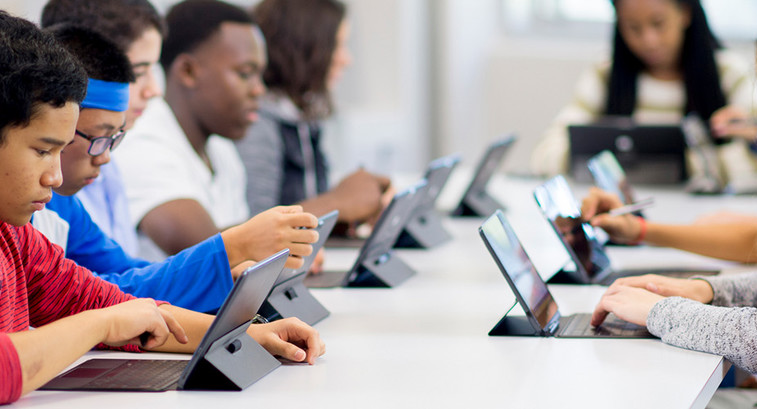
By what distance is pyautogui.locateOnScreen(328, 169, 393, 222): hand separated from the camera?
2365 mm

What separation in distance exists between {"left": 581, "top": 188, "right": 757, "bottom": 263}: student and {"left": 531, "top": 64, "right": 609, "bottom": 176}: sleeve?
1.41 meters

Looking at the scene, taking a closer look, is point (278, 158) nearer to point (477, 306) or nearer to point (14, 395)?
point (477, 306)

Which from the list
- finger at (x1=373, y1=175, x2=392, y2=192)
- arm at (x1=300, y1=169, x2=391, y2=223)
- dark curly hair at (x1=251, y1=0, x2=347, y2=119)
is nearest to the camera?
arm at (x1=300, y1=169, x2=391, y2=223)

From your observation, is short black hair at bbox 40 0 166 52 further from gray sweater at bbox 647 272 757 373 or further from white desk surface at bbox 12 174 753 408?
gray sweater at bbox 647 272 757 373

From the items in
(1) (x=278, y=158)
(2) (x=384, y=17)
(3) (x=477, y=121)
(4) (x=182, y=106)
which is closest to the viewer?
(4) (x=182, y=106)

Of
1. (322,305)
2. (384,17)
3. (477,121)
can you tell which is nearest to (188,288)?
(322,305)

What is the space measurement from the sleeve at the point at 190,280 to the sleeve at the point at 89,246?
0.04 meters

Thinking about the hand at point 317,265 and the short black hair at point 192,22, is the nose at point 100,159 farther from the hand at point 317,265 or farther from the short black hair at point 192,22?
the short black hair at point 192,22

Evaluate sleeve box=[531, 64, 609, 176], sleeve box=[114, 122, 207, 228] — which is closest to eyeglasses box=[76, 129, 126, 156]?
sleeve box=[114, 122, 207, 228]

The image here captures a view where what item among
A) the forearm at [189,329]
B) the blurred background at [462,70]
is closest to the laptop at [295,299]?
the forearm at [189,329]

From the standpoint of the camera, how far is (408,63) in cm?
508

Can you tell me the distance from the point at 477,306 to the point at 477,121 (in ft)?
12.7

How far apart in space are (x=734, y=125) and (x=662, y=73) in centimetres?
55

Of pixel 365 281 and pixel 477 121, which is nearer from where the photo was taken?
pixel 365 281
